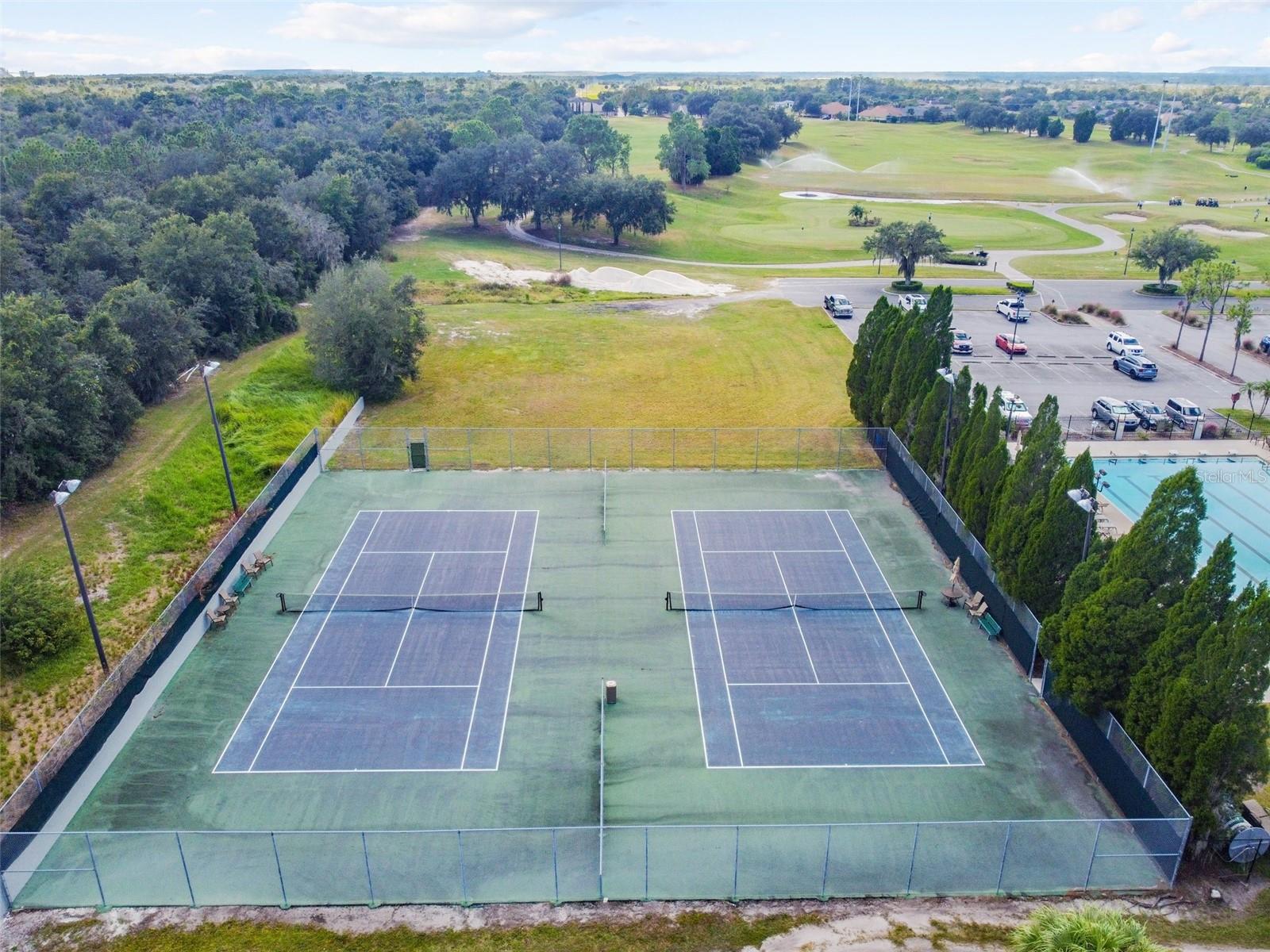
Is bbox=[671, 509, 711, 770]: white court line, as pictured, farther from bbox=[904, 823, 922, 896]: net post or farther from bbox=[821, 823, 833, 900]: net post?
bbox=[904, 823, 922, 896]: net post

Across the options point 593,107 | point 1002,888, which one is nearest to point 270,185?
point 1002,888

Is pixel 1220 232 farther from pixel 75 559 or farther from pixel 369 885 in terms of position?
pixel 75 559

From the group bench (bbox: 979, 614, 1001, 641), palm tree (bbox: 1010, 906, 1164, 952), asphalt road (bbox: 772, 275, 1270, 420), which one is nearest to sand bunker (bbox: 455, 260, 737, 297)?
asphalt road (bbox: 772, 275, 1270, 420)

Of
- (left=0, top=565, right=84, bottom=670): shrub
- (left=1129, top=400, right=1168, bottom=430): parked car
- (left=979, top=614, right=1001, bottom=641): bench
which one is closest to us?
(left=0, top=565, right=84, bottom=670): shrub

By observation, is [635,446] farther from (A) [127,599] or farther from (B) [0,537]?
(B) [0,537]

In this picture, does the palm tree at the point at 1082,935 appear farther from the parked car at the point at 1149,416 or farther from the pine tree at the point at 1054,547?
the parked car at the point at 1149,416
